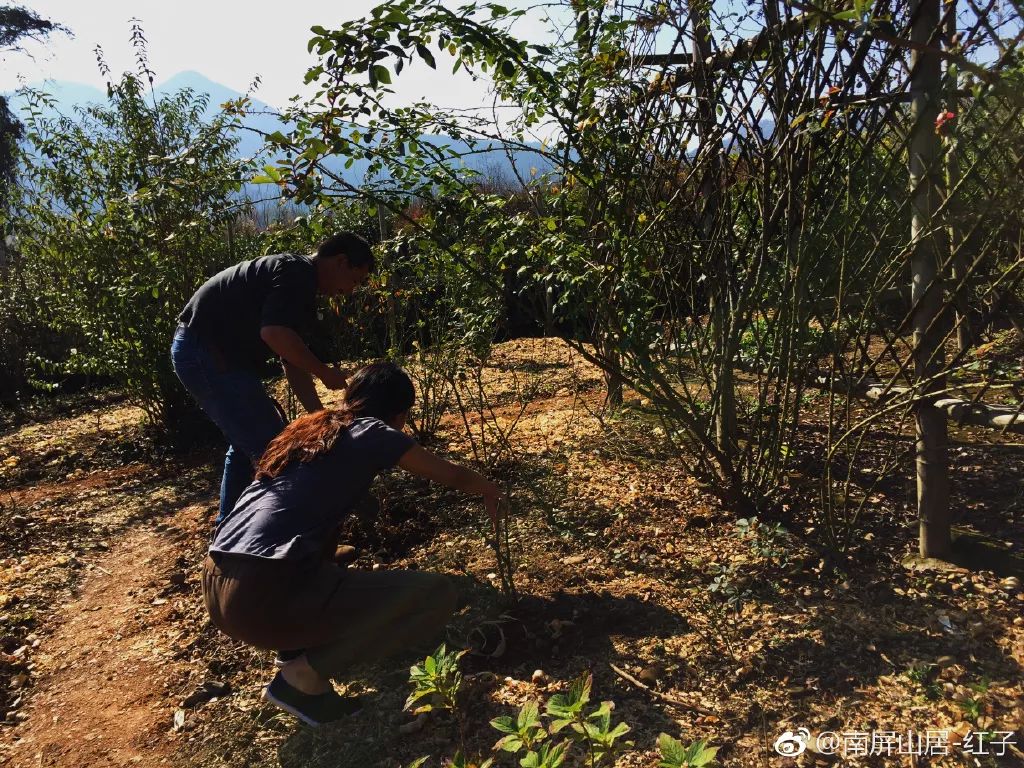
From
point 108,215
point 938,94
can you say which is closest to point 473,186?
point 938,94

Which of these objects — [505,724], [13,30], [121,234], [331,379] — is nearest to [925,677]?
[505,724]

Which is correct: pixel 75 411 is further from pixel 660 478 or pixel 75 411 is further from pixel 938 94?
pixel 938 94

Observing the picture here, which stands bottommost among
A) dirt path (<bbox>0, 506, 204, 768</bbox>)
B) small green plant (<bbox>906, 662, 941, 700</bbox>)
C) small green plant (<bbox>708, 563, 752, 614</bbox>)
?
dirt path (<bbox>0, 506, 204, 768</bbox>)

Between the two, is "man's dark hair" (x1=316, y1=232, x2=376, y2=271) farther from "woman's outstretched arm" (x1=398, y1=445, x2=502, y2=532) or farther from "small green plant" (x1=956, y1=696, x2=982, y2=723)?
"small green plant" (x1=956, y1=696, x2=982, y2=723)

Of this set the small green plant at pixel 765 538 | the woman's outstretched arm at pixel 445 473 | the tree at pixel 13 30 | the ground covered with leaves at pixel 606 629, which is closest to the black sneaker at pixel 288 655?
the ground covered with leaves at pixel 606 629

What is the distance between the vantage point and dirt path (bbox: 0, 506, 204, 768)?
7.88ft

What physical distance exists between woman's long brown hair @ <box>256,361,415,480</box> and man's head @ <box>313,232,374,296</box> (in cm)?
74

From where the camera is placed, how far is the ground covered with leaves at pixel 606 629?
2.07 m

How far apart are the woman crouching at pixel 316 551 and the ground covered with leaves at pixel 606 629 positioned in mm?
226

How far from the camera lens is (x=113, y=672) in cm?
282

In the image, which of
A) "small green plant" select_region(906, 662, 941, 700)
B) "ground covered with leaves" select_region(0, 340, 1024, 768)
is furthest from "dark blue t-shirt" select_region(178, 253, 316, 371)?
"small green plant" select_region(906, 662, 941, 700)

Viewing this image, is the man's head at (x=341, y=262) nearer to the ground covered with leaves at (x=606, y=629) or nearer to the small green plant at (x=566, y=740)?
the ground covered with leaves at (x=606, y=629)

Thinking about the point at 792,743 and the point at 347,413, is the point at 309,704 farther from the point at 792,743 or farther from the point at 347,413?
the point at 792,743

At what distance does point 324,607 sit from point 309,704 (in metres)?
0.33
